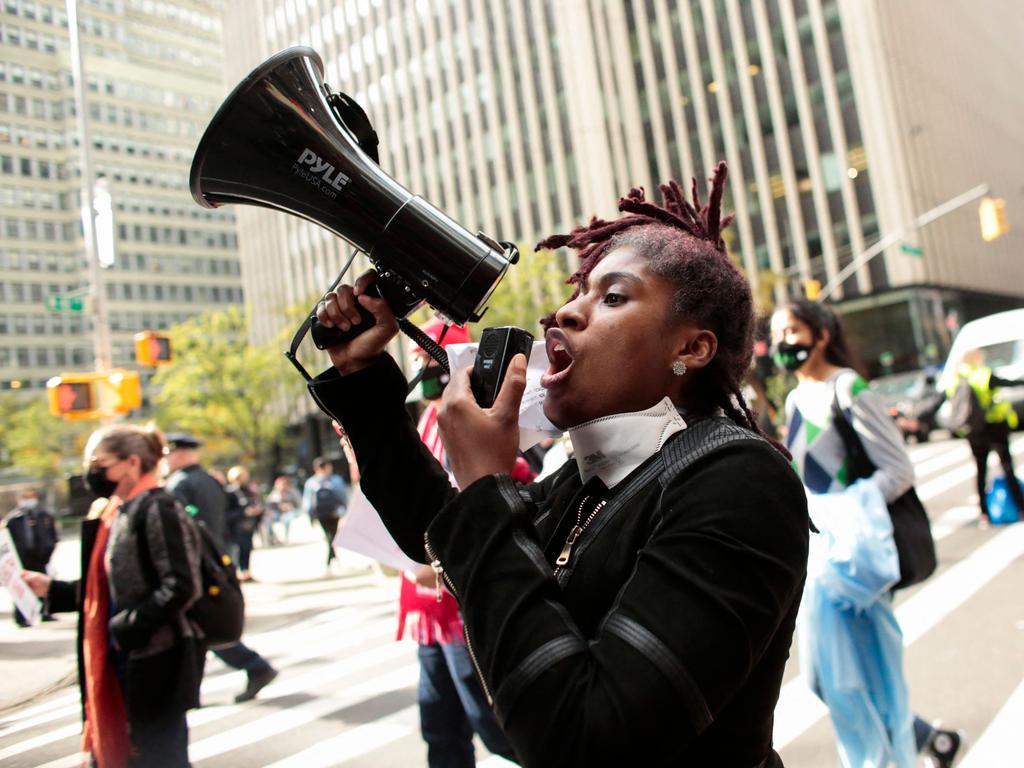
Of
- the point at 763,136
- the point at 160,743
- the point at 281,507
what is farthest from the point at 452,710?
the point at 763,136

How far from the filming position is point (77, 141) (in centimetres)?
229

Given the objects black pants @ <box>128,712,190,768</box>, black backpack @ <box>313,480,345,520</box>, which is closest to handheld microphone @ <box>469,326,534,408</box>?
black pants @ <box>128,712,190,768</box>

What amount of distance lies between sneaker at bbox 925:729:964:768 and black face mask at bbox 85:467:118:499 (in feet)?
11.6

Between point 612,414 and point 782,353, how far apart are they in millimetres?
2648

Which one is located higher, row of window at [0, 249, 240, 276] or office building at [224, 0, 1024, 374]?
office building at [224, 0, 1024, 374]

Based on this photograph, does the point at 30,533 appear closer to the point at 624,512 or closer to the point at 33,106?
the point at 33,106

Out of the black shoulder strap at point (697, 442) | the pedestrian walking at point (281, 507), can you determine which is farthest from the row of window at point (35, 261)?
the pedestrian walking at point (281, 507)

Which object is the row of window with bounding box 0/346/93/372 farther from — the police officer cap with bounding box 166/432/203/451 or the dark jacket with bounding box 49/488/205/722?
the police officer cap with bounding box 166/432/203/451

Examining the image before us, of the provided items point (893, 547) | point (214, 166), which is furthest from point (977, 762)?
point (214, 166)

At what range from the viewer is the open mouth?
4.62 feet

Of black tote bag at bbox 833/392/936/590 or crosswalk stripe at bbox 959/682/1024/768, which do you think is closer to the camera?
black tote bag at bbox 833/392/936/590

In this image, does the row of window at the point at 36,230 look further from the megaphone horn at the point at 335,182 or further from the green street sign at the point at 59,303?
the megaphone horn at the point at 335,182

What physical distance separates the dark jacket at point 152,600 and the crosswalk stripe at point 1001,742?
3214 mm

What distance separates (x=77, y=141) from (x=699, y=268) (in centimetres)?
177
